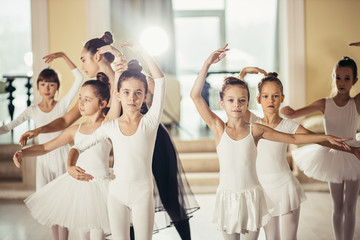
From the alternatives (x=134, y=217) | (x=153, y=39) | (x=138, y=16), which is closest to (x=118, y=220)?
(x=134, y=217)

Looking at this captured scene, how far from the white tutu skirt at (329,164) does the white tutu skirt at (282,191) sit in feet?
1.76

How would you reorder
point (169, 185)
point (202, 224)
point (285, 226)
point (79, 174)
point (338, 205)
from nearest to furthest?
1. point (79, 174)
2. point (285, 226)
3. point (169, 185)
4. point (338, 205)
5. point (202, 224)

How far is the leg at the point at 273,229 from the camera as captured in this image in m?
2.37

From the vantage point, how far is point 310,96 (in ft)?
17.3

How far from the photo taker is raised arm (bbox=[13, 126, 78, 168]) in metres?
2.07

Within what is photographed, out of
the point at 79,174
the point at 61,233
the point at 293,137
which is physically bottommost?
the point at 61,233

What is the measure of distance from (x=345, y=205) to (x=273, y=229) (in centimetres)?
74

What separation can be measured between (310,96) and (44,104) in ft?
10.6

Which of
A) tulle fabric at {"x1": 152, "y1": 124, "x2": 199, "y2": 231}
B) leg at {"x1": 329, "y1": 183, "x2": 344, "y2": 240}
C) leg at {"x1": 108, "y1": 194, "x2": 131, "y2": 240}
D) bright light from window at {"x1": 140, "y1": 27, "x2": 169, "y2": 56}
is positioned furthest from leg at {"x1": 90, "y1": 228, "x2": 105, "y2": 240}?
bright light from window at {"x1": 140, "y1": 27, "x2": 169, "y2": 56}

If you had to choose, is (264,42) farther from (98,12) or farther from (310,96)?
(98,12)

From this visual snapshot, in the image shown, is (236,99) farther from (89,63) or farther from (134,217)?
(89,63)

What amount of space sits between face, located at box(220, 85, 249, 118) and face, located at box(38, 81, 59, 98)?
1.45 meters

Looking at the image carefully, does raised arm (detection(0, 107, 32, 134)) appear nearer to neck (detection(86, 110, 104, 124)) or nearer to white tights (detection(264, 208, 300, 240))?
neck (detection(86, 110, 104, 124))

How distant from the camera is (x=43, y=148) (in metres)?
2.20
